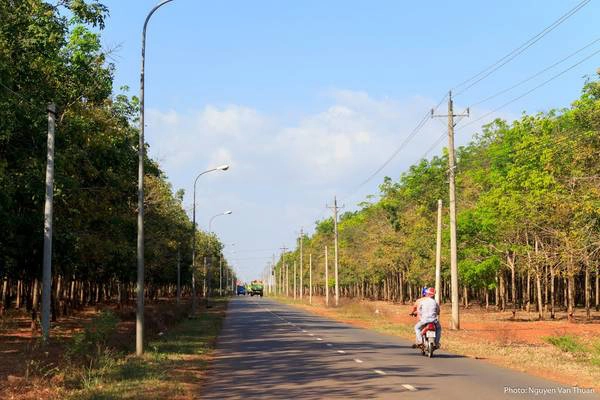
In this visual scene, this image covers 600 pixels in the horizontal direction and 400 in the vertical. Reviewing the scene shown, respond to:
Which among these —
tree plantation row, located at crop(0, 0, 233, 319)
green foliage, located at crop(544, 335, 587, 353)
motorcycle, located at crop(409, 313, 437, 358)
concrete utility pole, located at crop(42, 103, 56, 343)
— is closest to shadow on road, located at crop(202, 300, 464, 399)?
motorcycle, located at crop(409, 313, 437, 358)

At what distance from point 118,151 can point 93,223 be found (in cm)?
648

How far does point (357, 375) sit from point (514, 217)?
110 feet

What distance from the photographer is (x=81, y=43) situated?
91.5ft

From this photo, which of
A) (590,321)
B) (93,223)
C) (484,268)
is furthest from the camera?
(484,268)

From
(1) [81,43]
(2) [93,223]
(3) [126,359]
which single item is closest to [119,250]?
(2) [93,223]

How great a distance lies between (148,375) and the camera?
51.2ft

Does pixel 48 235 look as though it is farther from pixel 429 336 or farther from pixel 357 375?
pixel 429 336

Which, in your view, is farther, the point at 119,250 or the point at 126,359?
A: the point at 119,250

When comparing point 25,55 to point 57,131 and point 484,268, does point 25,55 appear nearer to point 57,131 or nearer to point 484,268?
point 57,131

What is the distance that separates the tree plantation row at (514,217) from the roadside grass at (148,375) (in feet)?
57.6

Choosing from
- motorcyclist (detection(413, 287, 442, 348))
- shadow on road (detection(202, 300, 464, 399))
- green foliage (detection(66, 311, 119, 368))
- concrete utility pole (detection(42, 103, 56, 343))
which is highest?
concrete utility pole (detection(42, 103, 56, 343))

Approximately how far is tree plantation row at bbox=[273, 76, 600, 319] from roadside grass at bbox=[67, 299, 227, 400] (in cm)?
1755

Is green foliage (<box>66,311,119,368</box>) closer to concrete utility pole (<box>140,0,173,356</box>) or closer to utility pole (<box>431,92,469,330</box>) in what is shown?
concrete utility pole (<box>140,0,173,356</box>)

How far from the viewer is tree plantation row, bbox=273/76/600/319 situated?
Answer: 1320 inches
